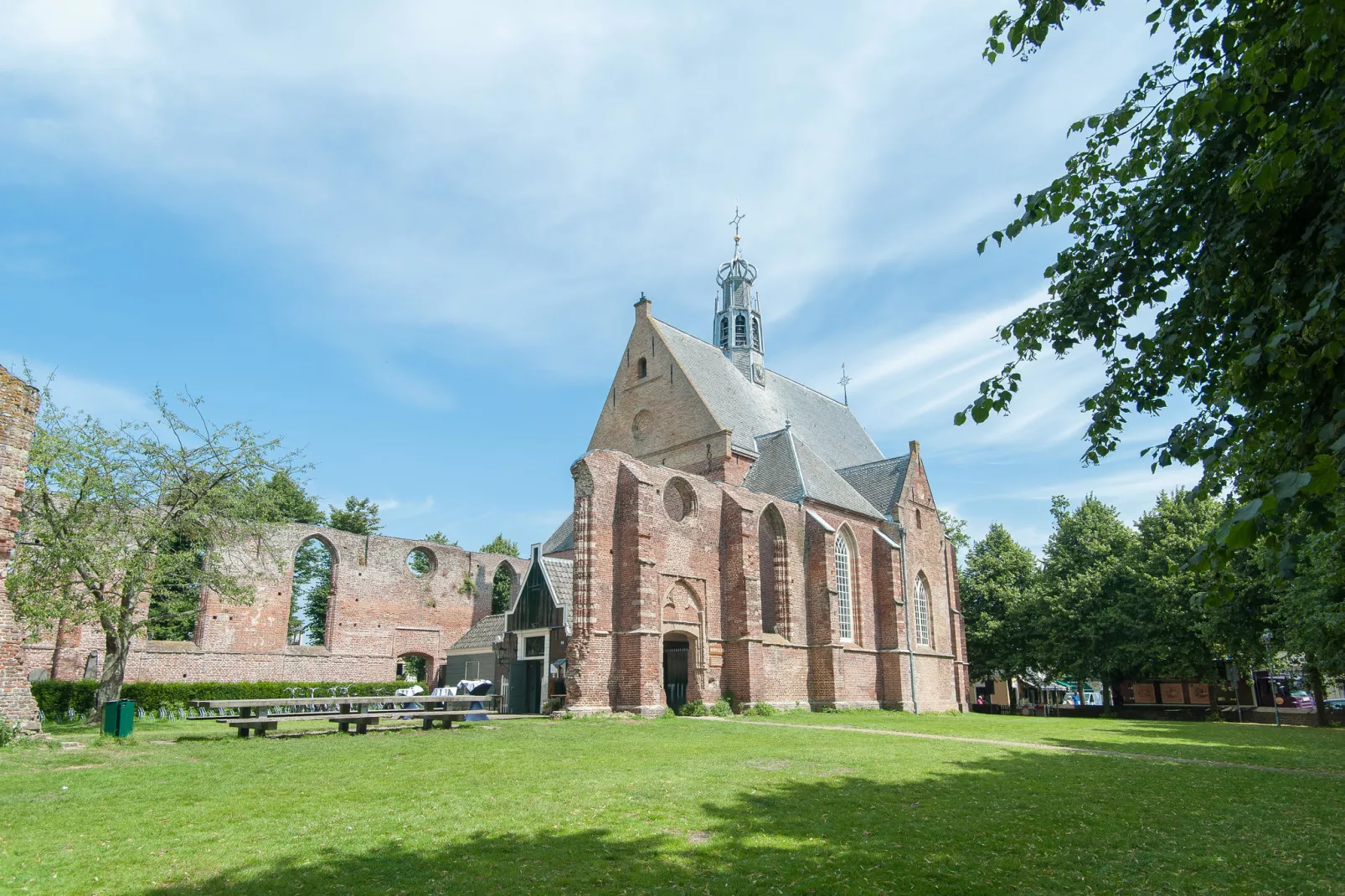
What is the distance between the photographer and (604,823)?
7.83m

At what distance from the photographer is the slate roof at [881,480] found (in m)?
34.2

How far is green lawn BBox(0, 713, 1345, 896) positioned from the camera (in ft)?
20.2

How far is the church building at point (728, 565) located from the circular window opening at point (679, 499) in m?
0.06

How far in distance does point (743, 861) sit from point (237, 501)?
19.4m

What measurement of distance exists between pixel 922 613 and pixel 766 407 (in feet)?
37.2

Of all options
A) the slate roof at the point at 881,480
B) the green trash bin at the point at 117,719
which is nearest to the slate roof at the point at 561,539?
the slate roof at the point at 881,480

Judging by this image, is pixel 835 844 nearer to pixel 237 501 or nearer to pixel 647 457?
pixel 237 501

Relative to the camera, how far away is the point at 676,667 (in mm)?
26859

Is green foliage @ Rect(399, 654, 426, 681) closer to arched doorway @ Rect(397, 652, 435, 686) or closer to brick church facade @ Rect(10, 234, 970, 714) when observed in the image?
arched doorway @ Rect(397, 652, 435, 686)

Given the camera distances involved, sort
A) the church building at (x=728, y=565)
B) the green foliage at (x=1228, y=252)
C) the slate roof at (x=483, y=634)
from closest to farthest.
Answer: the green foliage at (x=1228, y=252) < the church building at (x=728, y=565) < the slate roof at (x=483, y=634)

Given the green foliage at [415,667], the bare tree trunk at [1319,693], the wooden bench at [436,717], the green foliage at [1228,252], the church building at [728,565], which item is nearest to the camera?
the green foliage at [1228,252]

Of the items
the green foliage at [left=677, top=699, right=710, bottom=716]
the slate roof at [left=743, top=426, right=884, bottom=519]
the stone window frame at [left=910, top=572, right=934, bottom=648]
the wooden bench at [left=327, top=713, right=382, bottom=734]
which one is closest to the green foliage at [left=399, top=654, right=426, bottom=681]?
the slate roof at [left=743, top=426, right=884, bottom=519]

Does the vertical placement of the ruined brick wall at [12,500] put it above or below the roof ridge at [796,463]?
below

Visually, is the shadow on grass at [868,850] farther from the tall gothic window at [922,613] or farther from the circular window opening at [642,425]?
the circular window opening at [642,425]
